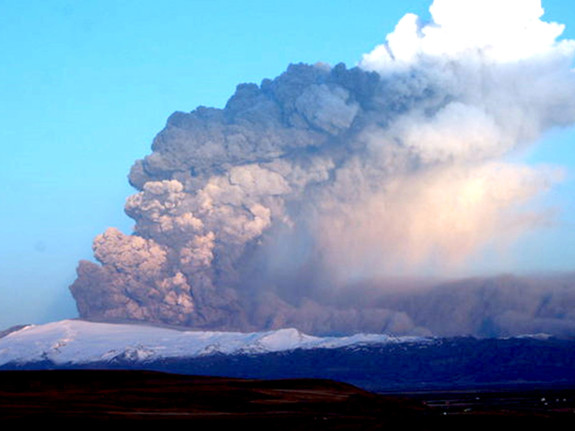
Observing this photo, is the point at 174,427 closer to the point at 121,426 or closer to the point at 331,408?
the point at 121,426

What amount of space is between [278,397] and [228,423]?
35228 mm

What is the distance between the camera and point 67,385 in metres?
137

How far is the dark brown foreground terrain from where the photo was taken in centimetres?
9612

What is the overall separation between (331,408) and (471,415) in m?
15.7

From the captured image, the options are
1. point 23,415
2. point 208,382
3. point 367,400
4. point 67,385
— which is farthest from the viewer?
point 208,382

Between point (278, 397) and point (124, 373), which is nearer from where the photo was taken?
point (278, 397)

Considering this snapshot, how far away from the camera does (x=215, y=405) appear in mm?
116938

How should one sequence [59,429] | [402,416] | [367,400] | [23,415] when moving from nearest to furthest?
1. [59,429]
2. [23,415]
3. [402,416]
4. [367,400]

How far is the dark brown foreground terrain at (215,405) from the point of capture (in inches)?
3784

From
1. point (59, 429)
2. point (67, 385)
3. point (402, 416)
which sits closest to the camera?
point (59, 429)

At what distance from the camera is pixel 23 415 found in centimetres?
9325

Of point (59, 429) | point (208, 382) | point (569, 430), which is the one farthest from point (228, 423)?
point (208, 382)

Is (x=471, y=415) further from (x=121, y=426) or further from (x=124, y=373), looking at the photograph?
(x=124, y=373)

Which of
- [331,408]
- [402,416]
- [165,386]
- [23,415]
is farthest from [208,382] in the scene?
[23,415]
